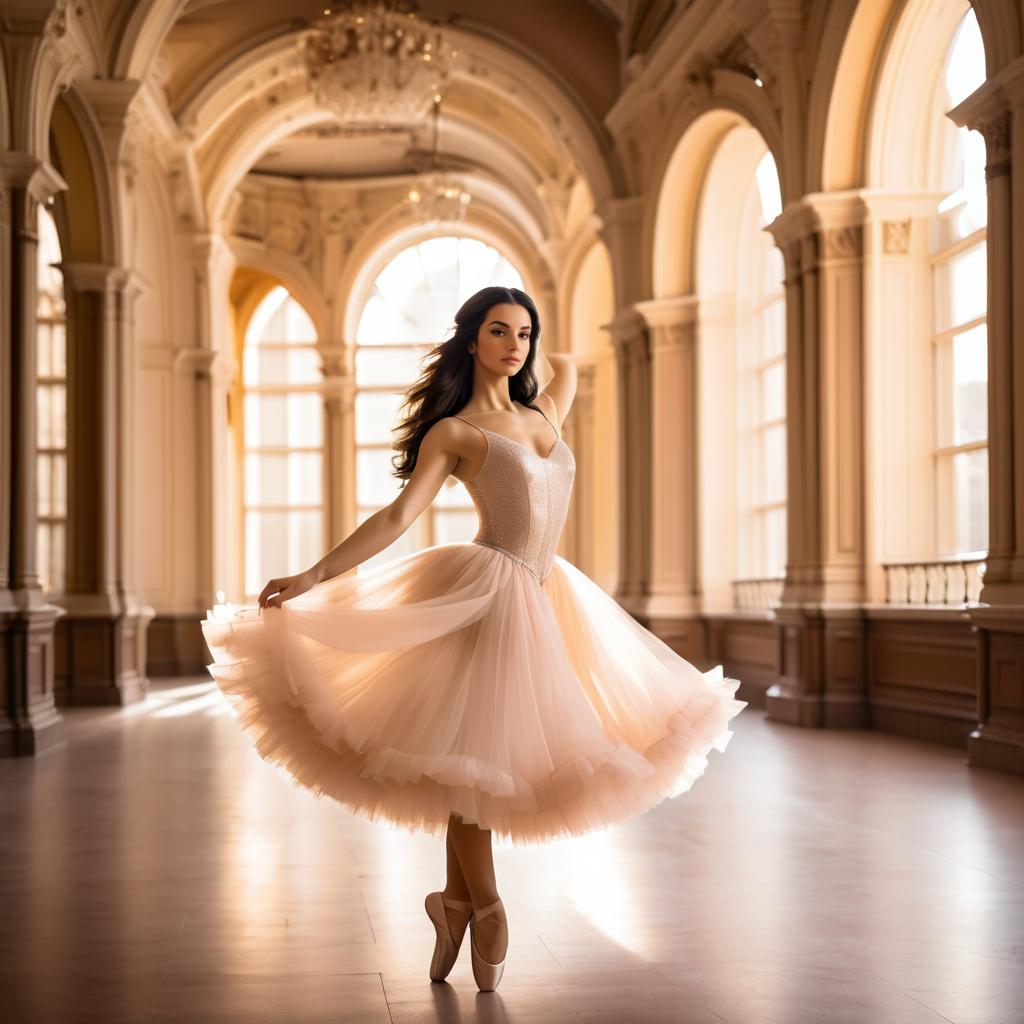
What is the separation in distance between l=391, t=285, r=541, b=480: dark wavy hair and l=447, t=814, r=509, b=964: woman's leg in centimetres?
96

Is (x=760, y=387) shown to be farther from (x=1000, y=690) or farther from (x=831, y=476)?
(x=1000, y=690)

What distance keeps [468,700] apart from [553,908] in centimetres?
152

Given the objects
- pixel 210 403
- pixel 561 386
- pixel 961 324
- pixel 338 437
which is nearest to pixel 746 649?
pixel 961 324

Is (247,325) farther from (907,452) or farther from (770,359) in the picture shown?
(907,452)

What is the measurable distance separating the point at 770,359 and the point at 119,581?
21.2 ft

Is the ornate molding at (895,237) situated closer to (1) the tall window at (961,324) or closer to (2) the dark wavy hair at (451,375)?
(1) the tall window at (961,324)

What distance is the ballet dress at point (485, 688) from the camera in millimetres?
3439

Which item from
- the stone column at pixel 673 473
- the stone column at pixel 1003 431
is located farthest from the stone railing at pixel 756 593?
the stone column at pixel 1003 431

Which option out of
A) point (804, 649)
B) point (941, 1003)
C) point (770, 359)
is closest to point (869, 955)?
point (941, 1003)

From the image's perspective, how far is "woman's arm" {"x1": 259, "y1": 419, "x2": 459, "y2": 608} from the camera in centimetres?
366

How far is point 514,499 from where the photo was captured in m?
3.79

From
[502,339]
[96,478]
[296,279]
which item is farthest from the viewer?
[296,279]

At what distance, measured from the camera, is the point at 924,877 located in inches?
205

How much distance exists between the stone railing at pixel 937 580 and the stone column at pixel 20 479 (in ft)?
19.4
